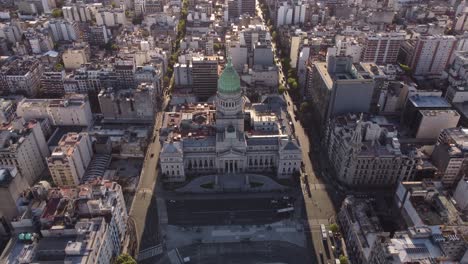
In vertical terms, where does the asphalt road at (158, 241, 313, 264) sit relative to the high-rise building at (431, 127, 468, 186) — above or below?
below

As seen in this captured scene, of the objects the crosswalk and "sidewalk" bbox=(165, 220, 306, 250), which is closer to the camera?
the crosswalk

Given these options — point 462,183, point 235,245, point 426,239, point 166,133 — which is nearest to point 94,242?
point 235,245

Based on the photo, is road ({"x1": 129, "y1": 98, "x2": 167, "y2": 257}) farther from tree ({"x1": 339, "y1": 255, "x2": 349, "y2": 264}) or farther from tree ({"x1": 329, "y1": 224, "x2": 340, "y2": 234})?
tree ({"x1": 339, "y1": 255, "x2": 349, "y2": 264})

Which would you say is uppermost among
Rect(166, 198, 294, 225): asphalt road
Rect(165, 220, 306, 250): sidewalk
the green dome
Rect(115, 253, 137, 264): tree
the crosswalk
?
the green dome

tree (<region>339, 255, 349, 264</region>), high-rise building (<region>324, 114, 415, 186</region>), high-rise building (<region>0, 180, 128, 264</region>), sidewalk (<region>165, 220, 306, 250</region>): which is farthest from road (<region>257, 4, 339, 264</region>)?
high-rise building (<region>0, 180, 128, 264</region>)

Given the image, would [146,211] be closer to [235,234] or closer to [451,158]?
[235,234]

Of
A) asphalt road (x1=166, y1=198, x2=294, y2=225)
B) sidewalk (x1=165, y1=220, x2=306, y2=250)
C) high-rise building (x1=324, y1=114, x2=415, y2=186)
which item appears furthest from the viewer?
high-rise building (x1=324, y1=114, x2=415, y2=186)

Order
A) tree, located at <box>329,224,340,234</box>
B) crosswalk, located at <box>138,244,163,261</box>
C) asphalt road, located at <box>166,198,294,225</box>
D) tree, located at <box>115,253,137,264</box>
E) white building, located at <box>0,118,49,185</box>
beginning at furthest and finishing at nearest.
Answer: white building, located at <box>0,118,49,185</box> < asphalt road, located at <box>166,198,294,225</box> < tree, located at <box>329,224,340,234</box> < crosswalk, located at <box>138,244,163,261</box> < tree, located at <box>115,253,137,264</box>

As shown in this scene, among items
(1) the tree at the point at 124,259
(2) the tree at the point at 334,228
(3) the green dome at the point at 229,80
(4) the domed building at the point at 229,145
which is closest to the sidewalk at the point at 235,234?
(2) the tree at the point at 334,228
